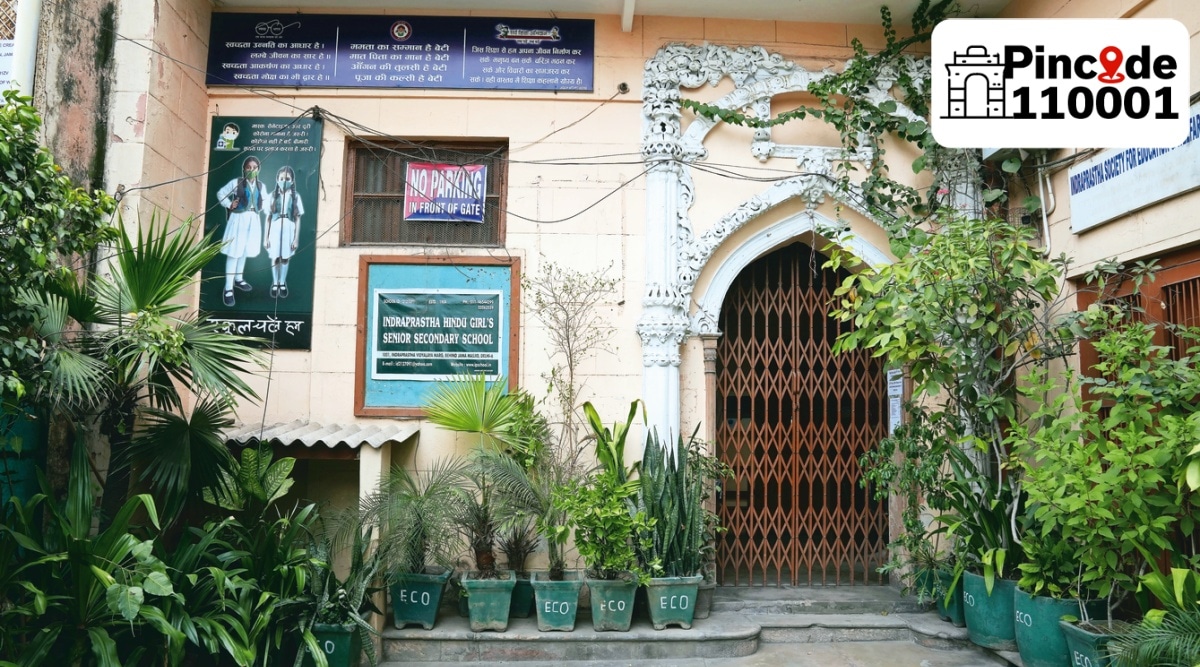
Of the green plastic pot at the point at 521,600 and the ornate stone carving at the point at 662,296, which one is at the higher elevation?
the ornate stone carving at the point at 662,296

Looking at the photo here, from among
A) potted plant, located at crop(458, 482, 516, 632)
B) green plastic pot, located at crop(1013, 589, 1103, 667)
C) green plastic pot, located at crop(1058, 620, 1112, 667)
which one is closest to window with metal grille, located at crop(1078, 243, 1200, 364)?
green plastic pot, located at crop(1013, 589, 1103, 667)

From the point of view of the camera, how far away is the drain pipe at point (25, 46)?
5855 mm

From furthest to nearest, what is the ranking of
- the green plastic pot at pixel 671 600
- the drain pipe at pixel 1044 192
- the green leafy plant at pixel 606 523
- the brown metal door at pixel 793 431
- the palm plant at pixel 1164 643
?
the brown metal door at pixel 793 431, the drain pipe at pixel 1044 192, the green plastic pot at pixel 671 600, the green leafy plant at pixel 606 523, the palm plant at pixel 1164 643

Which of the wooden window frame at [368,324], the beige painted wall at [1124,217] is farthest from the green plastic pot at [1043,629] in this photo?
the wooden window frame at [368,324]

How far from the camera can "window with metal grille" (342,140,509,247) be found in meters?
7.42

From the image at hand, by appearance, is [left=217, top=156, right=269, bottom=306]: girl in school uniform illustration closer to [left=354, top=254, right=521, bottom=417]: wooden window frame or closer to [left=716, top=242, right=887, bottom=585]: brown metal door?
[left=354, top=254, right=521, bottom=417]: wooden window frame

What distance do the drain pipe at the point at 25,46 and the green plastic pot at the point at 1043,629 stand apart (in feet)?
24.6

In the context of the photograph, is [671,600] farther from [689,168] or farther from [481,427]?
[689,168]

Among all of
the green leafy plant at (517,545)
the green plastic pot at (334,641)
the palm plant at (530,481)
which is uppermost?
the palm plant at (530,481)

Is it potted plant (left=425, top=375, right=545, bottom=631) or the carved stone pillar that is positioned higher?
the carved stone pillar

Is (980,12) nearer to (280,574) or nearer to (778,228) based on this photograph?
(778,228)

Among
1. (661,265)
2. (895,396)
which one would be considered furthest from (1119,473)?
(661,265)

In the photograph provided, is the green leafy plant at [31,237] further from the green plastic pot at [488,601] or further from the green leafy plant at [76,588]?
the green plastic pot at [488,601]

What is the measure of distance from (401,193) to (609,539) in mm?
3514
